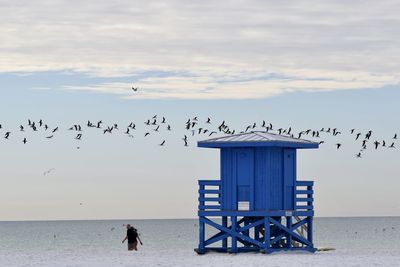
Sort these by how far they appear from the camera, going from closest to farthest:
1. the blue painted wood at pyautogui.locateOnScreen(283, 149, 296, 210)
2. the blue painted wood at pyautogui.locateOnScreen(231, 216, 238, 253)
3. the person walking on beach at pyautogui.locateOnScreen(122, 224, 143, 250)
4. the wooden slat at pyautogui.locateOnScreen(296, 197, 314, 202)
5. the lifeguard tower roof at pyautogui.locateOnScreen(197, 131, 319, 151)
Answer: the lifeguard tower roof at pyautogui.locateOnScreen(197, 131, 319, 151) < the blue painted wood at pyautogui.locateOnScreen(283, 149, 296, 210) < the blue painted wood at pyautogui.locateOnScreen(231, 216, 238, 253) < the wooden slat at pyautogui.locateOnScreen(296, 197, 314, 202) < the person walking on beach at pyautogui.locateOnScreen(122, 224, 143, 250)

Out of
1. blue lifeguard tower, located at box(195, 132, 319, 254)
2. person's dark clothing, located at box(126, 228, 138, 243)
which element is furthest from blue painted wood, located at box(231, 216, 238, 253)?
person's dark clothing, located at box(126, 228, 138, 243)

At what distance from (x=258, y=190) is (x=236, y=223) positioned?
2225mm

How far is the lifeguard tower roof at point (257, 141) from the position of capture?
43688 millimetres

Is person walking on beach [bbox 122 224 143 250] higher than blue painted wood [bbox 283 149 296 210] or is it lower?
lower

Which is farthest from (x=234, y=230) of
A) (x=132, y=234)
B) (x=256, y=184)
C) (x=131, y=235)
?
(x=131, y=235)

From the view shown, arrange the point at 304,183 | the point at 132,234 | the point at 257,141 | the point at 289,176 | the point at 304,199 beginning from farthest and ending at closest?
the point at 132,234 → the point at 304,183 → the point at 304,199 → the point at 289,176 → the point at 257,141

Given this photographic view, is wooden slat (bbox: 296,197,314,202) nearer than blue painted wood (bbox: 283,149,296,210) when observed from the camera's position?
No

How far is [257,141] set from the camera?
43719 mm

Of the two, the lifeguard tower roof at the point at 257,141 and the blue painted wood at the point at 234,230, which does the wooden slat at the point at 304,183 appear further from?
the blue painted wood at the point at 234,230

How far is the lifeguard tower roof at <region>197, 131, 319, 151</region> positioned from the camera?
43.7 metres

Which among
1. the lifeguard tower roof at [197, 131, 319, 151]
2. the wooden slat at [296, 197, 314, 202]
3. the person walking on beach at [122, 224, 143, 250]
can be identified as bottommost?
the person walking on beach at [122, 224, 143, 250]

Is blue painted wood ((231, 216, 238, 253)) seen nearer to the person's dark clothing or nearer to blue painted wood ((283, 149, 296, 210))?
blue painted wood ((283, 149, 296, 210))

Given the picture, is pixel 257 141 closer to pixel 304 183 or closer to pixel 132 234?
pixel 304 183

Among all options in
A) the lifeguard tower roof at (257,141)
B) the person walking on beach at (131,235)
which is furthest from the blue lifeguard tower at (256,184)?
the person walking on beach at (131,235)
